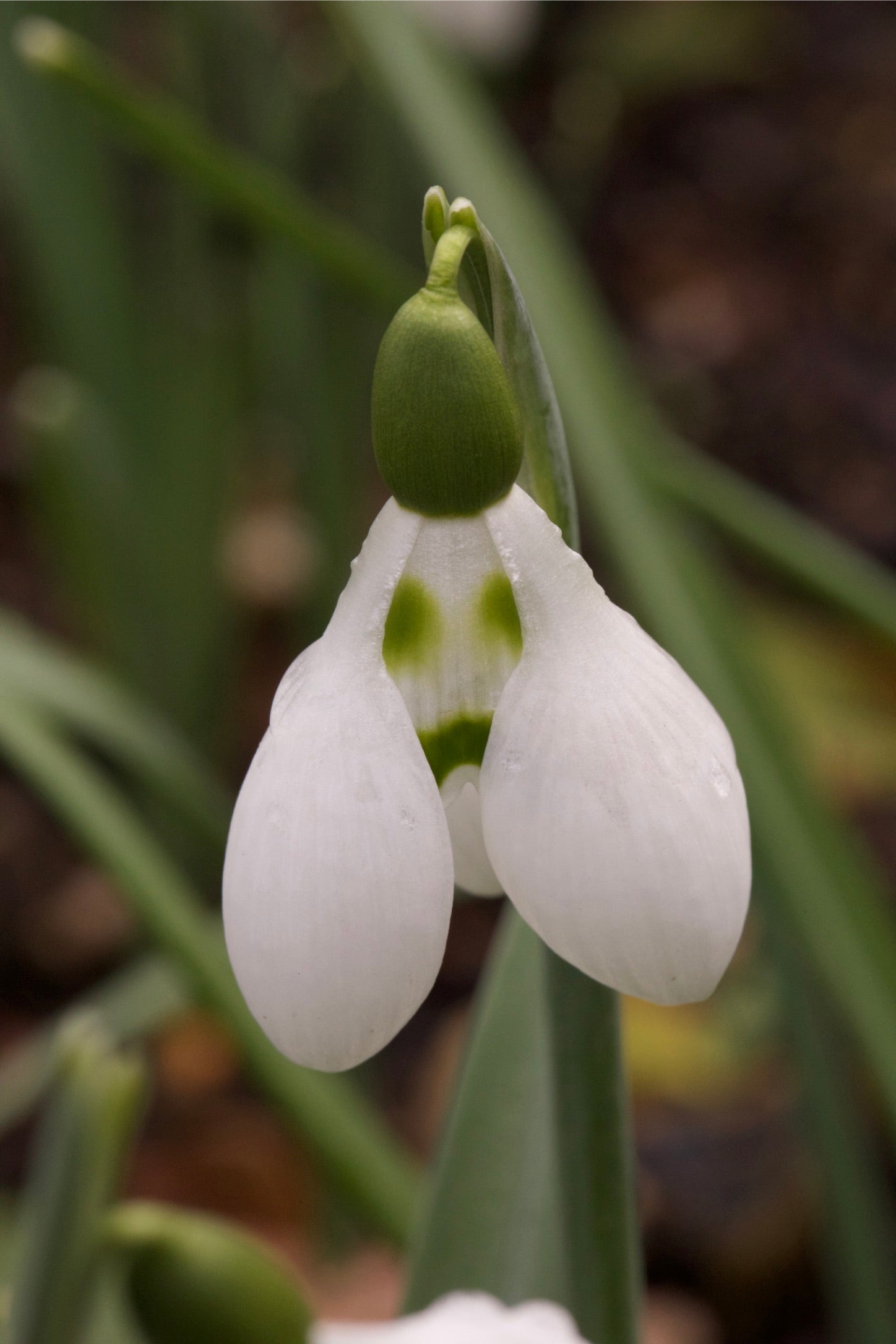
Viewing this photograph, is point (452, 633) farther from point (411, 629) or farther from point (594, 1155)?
point (594, 1155)

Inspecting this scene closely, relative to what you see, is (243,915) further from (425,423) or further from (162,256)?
(162,256)

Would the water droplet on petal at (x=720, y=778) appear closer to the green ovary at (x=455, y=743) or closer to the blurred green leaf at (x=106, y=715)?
the green ovary at (x=455, y=743)

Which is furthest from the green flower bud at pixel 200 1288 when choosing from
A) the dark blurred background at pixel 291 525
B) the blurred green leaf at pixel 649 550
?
the dark blurred background at pixel 291 525

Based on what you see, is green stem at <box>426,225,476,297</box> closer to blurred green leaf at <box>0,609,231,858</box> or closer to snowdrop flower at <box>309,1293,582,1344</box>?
snowdrop flower at <box>309,1293,582,1344</box>

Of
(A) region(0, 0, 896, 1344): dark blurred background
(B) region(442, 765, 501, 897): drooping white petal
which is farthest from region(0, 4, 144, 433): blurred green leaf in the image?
(B) region(442, 765, 501, 897): drooping white petal

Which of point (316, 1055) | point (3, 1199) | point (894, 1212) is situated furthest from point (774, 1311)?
point (316, 1055)
